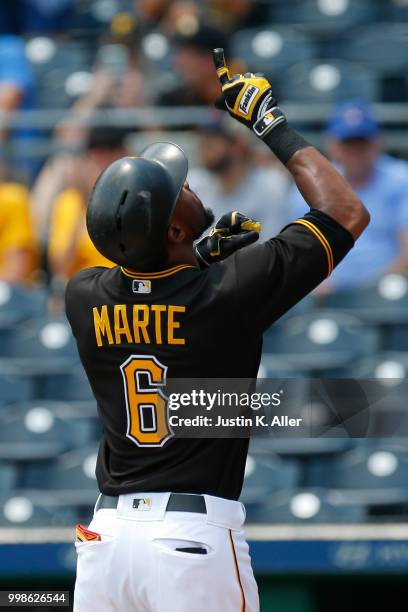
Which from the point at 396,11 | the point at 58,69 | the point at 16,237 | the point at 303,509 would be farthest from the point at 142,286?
the point at 396,11

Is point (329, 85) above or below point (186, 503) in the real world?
above

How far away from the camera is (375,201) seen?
5449 millimetres

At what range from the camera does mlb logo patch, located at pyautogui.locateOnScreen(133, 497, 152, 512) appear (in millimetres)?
2660

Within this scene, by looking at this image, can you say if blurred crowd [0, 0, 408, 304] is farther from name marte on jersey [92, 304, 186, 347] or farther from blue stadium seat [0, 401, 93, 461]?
name marte on jersey [92, 304, 186, 347]

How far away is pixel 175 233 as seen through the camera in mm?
2744

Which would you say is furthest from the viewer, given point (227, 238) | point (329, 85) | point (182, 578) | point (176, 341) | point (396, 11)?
point (396, 11)

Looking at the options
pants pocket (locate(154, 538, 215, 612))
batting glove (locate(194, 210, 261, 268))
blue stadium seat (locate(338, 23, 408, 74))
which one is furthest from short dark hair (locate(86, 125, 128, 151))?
pants pocket (locate(154, 538, 215, 612))

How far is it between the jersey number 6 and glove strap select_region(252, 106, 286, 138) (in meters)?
0.59

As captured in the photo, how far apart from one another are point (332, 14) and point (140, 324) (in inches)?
184

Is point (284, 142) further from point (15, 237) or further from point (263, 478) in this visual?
point (15, 237)

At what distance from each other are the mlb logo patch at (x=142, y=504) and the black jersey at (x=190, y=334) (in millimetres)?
34

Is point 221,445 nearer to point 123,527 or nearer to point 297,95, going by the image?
point 123,527

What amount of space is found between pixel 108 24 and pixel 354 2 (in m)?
1.56

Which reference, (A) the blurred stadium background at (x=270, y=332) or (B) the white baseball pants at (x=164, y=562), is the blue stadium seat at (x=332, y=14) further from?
(B) the white baseball pants at (x=164, y=562)
